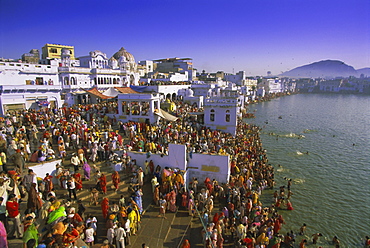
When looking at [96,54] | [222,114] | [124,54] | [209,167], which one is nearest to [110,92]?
[222,114]

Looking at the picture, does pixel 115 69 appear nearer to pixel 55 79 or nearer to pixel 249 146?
pixel 55 79

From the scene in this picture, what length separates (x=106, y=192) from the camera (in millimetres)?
8828

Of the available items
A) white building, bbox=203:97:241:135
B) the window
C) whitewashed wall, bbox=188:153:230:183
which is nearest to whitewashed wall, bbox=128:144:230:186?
whitewashed wall, bbox=188:153:230:183

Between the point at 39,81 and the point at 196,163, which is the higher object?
the point at 39,81

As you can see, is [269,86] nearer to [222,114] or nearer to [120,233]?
[222,114]

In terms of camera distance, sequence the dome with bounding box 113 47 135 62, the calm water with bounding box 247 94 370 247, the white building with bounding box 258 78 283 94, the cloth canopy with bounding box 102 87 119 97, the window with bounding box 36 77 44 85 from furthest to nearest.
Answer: the white building with bounding box 258 78 283 94, the dome with bounding box 113 47 135 62, the cloth canopy with bounding box 102 87 119 97, the window with bounding box 36 77 44 85, the calm water with bounding box 247 94 370 247

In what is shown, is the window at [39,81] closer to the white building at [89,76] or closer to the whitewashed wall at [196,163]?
the white building at [89,76]

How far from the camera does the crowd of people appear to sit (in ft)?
20.1

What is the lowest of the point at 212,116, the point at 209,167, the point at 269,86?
the point at 209,167

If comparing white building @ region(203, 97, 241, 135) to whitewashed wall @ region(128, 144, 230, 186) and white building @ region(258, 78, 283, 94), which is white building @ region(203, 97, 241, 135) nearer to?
whitewashed wall @ region(128, 144, 230, 186)

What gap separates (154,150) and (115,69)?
76.2ft

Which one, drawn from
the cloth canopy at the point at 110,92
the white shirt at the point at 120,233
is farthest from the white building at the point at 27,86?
the white shirt at the point at 120,233

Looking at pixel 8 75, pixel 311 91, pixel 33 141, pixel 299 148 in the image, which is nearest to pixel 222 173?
pixel 33 141

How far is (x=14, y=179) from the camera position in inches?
287
